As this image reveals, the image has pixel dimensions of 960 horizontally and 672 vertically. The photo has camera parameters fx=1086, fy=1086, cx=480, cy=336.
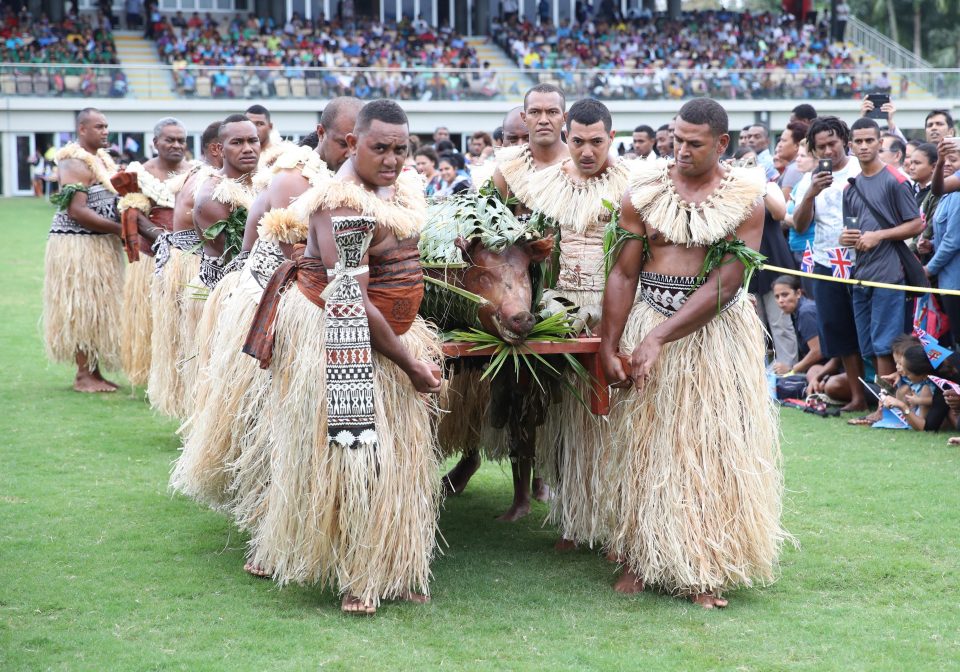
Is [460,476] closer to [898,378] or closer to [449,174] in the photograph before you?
[898,378]

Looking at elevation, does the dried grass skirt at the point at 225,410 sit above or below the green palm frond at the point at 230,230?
below

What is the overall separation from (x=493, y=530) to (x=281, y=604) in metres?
1.49

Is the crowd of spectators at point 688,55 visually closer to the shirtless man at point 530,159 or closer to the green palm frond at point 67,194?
the green palm frond at point 67,194

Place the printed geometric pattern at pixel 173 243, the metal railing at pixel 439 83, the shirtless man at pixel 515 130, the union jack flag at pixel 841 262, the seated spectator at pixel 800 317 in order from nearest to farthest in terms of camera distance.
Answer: the shirtless man at pixel 515 130, the printed geometric pattern at pixel 173 243, the union jack flag at pixel 841 262, the seated spectator at pixel 800 317, the metal railing at pixel 439 83

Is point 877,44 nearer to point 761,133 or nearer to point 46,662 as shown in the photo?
point 761,133

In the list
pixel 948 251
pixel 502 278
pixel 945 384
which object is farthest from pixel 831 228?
pixel 502 278

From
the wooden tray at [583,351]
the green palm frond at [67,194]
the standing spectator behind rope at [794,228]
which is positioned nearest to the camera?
the wooden tray at [583,351]

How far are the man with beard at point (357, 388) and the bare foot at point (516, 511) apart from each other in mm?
1318

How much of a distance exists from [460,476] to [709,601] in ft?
7.15

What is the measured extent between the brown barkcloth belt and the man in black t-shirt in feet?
15.2

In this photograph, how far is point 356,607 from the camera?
4426mm

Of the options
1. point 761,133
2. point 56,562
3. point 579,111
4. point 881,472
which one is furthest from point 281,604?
point 761,133

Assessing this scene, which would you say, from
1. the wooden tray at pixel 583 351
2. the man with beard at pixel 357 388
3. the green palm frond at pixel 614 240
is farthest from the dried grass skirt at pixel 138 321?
the green palm frond at pixel 614 240

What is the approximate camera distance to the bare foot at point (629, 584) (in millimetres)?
4699
